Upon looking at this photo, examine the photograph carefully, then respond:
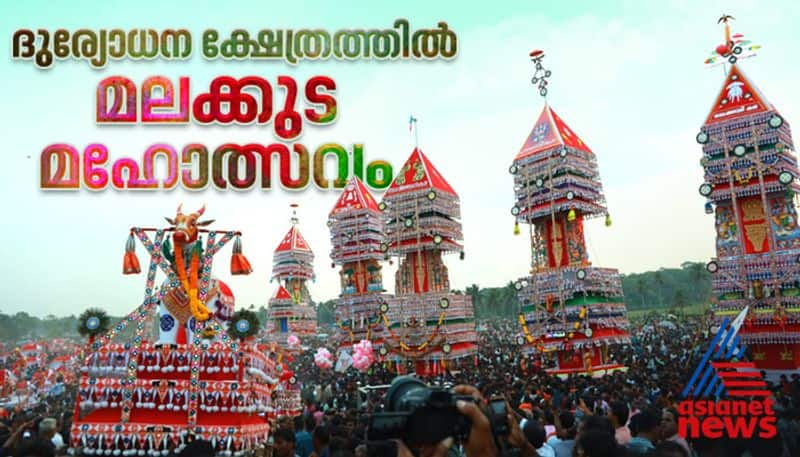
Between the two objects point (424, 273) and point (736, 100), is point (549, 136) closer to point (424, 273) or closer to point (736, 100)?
point (736, 100)

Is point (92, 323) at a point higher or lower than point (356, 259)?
lower

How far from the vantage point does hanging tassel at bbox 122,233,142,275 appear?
39.6ft

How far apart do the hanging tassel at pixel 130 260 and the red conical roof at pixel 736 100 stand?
64.8ft

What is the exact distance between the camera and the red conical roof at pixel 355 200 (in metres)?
35.3

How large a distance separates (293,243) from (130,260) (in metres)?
37.7

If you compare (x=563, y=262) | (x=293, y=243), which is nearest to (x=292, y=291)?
(x=293, y=243)

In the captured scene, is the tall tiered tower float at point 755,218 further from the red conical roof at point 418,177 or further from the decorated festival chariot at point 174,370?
the decorated festival chariot at point 174,370

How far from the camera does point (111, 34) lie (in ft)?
31.7

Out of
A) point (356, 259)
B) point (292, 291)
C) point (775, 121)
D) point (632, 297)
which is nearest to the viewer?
point (775, 121)

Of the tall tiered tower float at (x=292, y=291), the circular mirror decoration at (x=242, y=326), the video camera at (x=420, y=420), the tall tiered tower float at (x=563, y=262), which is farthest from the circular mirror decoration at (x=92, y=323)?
the tall tiered tower float at (x=292, y=291)

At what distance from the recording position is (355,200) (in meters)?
35.6

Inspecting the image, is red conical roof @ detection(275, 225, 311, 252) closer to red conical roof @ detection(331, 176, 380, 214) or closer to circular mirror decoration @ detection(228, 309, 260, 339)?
red conical roof @ detection(331, 176, 380, 214)

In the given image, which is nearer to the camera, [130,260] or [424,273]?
[130,260]

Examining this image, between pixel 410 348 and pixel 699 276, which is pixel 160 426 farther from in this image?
pixel 699 276
